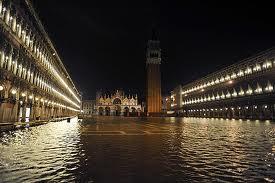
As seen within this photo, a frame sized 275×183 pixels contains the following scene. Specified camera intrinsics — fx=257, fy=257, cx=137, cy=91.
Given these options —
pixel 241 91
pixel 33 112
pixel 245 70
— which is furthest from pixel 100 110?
pixel 33 112

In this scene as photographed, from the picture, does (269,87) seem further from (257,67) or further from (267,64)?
(257,67)

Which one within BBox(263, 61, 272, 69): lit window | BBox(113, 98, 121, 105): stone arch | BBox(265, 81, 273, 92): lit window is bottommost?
BBox(265, 81, 273, 92): lit window

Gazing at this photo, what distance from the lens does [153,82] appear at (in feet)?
403

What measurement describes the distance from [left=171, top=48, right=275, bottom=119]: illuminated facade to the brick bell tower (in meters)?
18.8

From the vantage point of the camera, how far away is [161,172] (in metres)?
7.61

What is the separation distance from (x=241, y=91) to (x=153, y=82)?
47877 millimetres

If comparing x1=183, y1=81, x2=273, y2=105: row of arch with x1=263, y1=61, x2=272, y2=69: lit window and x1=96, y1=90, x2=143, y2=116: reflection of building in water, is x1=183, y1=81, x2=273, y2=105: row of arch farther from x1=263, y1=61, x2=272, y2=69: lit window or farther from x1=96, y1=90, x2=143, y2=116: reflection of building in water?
x1=96, y1=90, x2=143, y2=116: reflection of building in water

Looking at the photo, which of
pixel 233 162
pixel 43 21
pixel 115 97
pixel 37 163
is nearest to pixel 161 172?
pixel 233 162

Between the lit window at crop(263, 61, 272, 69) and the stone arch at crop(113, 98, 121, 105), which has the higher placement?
the lit window at crop(263, 61, 272, 69)

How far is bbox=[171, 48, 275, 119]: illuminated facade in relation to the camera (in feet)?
225

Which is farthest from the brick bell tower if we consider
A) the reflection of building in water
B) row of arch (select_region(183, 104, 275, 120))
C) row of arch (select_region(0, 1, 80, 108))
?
row of arch (select_region(0, 1, 80, 108))

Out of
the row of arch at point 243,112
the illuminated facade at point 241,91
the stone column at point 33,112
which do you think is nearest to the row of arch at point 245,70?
the illuminated facade at point 241,91

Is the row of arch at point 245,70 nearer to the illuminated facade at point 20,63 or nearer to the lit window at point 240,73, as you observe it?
the lit window at point 240,73

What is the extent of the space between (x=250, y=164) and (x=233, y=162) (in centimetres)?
57
